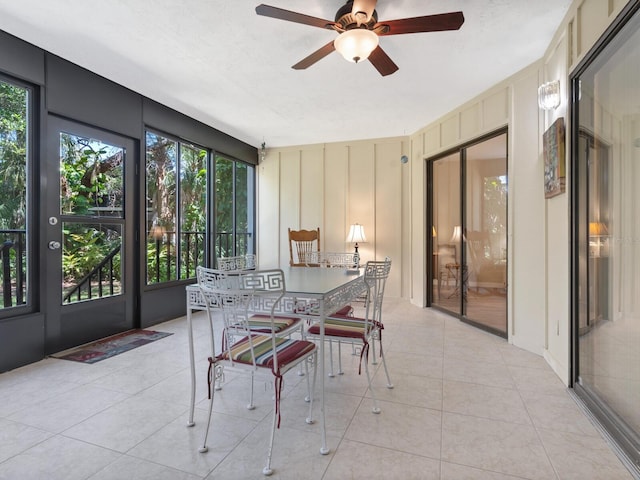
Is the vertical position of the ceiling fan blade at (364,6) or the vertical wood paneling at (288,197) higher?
the ceiling fan blade at (364,6)

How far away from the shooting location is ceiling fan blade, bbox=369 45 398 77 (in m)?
2.48

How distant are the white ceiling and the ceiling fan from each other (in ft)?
0.85

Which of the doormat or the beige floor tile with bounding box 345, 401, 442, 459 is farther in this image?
the doormat

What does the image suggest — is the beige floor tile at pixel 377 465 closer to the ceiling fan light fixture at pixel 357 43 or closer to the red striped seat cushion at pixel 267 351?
the red striped seat cushion at pixel 267 351

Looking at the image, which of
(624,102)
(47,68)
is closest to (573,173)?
(624,102)

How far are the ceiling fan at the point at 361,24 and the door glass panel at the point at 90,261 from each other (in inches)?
105

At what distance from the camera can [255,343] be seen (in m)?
1.95

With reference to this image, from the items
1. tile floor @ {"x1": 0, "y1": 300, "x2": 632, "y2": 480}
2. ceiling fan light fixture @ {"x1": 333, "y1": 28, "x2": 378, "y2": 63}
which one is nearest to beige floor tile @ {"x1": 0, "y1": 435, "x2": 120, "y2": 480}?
tile floor @ {"x1": 0, "y1": 300, "x2": 632, "y2": 480}

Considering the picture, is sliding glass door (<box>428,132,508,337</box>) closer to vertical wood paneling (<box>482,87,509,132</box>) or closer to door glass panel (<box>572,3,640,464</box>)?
vertical wood paneling (<box>482,87,509,132</box>)

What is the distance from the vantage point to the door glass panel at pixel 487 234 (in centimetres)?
369

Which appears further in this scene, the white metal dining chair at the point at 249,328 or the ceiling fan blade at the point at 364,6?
the ceiling fan blade at the point at 364,6

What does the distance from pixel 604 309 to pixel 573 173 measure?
36.6 inches

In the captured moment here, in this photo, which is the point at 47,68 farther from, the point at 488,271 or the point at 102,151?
the point at 488,271

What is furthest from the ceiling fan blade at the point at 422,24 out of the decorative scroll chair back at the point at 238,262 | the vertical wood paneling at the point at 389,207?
the vertical wood paneling at the point at 389,207
